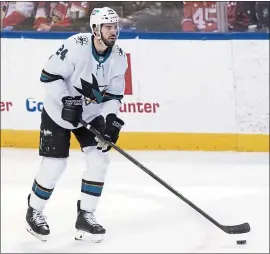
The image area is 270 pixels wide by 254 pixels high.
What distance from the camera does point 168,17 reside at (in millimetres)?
6414

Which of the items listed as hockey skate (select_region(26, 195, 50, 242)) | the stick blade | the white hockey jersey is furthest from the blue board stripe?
the white hockey jersey

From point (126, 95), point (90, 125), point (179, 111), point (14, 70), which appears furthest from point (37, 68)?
point (90, 125)

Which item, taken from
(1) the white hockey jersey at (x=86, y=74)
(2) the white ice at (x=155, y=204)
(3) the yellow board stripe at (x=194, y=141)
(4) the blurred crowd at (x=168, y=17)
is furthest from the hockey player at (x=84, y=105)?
(3) the yellow board stripe at (x=194, y=141)

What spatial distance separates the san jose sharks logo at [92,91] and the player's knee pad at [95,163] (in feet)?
1.20

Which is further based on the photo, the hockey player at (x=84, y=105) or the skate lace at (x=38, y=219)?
the skate lace at (x=38, y=219)

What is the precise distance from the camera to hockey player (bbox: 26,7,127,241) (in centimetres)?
383

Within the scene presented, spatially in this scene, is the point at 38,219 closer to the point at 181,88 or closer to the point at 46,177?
the point at 46,177

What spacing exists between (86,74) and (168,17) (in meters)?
2.66

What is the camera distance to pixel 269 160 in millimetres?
6402

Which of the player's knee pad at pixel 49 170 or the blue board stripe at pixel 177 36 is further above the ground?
the blue board stripe at pixel 177 36

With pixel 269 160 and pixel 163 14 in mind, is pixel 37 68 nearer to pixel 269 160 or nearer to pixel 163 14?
pixel 163 14

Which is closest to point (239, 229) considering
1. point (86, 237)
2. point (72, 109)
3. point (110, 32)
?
point (86, 237)

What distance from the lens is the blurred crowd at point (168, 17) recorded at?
6.30 m

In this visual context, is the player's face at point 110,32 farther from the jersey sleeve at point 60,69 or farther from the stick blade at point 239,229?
the stick blade at point 239,229
